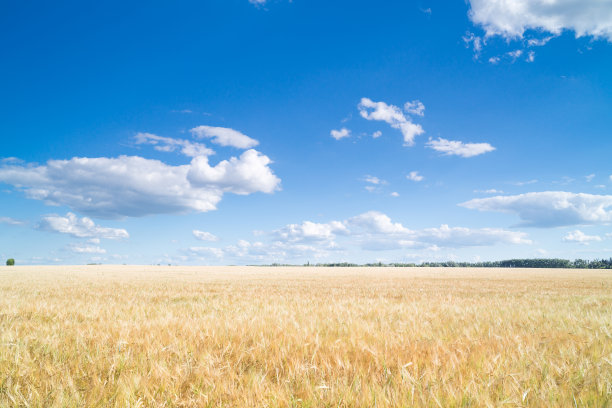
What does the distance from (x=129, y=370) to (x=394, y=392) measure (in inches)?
88.4

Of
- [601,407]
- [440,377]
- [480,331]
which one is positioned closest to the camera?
[601,407]

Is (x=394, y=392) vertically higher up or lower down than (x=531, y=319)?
higher up

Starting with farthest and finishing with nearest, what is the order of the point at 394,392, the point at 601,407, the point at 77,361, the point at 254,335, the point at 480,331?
the point at 480,331
the point at 254,335
the point at 77,361
the point at 394,392
the point at 601,407

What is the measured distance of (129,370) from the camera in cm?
275

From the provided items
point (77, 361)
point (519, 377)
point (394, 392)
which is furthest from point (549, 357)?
point (77, 361)

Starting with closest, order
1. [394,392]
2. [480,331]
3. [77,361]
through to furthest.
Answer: [394,392]
[77,361]
[480,331]

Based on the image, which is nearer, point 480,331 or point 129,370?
point 129,370

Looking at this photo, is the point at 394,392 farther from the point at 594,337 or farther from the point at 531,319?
the point at 531,319

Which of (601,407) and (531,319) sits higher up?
(601,407)

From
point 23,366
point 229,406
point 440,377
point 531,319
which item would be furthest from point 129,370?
point 531,319

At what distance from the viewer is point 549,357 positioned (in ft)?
10.4

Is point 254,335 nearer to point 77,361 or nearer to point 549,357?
point 77,361

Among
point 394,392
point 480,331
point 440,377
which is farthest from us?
point 480,331

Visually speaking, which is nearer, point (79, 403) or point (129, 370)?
point (79, 403)
